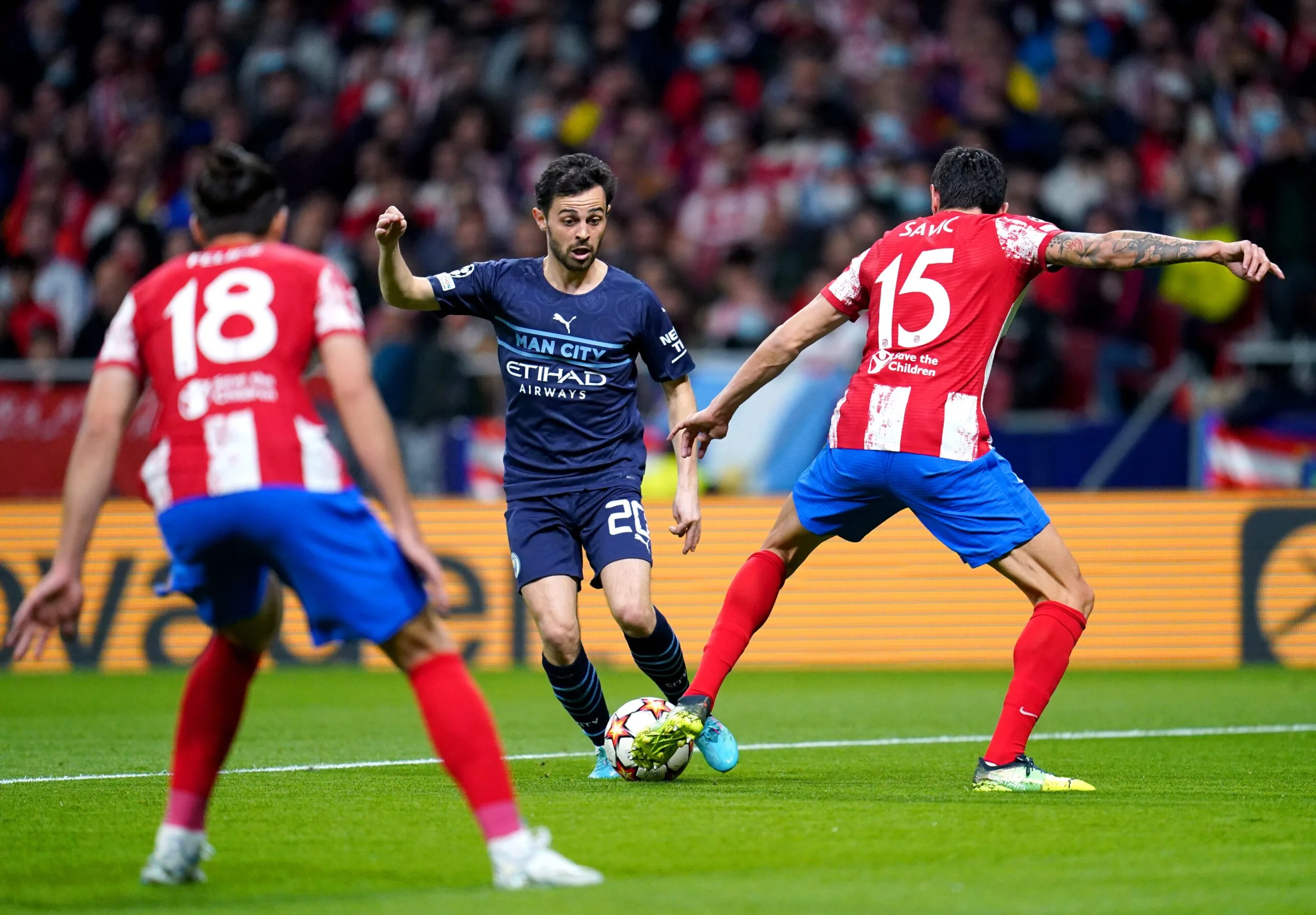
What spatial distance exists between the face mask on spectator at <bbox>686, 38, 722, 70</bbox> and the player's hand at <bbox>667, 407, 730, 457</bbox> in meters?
11.5

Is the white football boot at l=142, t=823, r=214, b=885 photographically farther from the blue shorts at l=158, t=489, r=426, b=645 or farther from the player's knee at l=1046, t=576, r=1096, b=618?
the player's knee at l=1046, t=576, r=1096, b=618

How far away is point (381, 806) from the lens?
6305mm

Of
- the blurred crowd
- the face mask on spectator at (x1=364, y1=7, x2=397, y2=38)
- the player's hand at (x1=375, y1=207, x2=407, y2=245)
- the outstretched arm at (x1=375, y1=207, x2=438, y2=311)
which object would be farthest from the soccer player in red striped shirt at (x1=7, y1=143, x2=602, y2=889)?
the face mask on spectator at (x1=364, y1=7, x2=397, y2=38)

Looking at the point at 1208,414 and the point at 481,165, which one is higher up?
the point at 481,165

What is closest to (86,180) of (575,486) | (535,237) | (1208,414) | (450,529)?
(535,237)

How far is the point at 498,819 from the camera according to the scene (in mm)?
4570

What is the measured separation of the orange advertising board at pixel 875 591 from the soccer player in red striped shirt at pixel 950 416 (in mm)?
6146

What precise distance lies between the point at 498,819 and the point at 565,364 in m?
3.10

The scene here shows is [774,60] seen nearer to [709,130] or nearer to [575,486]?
[709,130]

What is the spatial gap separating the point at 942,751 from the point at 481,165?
1080cm

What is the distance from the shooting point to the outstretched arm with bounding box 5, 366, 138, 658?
4496mm

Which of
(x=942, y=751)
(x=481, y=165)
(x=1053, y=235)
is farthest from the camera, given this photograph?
(x=481, y=165)

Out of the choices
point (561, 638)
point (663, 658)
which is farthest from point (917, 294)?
point (561, 638)

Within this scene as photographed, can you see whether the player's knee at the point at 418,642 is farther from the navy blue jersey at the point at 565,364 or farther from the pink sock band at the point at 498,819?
the navy blue jersey at the point at 565,364
